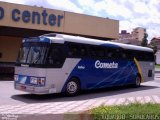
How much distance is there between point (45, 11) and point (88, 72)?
39.0ft

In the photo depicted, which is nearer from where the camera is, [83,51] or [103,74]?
[83,51]

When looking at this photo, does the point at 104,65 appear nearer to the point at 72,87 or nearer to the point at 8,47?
the point at 72,87

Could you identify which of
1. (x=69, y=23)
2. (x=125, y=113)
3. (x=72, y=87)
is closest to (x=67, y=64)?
(x=72, y=87)

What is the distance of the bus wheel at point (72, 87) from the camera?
49.0ft

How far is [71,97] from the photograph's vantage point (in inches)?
587

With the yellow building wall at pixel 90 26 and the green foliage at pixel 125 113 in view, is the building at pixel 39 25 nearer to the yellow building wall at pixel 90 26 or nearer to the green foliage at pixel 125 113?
the yellow building wall at pixel 90 26

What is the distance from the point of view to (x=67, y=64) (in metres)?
14.7

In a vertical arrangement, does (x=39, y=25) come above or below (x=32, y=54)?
above

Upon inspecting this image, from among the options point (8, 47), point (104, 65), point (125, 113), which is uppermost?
point (8, 47)

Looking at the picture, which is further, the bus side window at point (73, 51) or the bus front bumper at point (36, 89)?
the bus side window at point (73, 51)

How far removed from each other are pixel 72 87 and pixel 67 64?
112 cm

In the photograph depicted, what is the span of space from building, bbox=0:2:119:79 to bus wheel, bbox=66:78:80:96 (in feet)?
36.3

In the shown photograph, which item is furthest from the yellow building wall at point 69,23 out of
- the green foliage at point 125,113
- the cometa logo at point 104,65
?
the green foliage at point 125,113

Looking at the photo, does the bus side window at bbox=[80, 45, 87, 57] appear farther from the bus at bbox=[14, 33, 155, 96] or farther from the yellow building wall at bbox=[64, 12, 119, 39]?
the yellow building wall at bbox=[64, 12, 119, 39]
